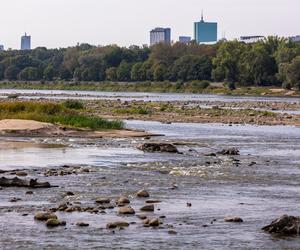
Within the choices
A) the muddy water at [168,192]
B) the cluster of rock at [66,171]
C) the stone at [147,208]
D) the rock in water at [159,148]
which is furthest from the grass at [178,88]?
the stone at [147,208]

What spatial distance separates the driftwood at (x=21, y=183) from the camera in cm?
2552

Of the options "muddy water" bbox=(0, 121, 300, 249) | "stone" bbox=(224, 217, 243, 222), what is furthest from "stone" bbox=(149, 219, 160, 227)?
"stone" bbox=(224, 217, 243, 222)

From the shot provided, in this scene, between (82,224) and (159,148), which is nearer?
(82,224)

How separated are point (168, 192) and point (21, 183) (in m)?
4.33

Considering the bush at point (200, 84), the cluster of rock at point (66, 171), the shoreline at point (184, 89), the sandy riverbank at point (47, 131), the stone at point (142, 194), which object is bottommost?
the shoreline at point (184, 89)

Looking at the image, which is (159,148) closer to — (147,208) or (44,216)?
(147,208)

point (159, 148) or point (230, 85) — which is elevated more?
point (159, 148)

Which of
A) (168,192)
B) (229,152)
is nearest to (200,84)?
(229,152)

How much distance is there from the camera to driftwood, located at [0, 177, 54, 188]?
83.7 feet

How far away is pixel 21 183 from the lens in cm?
2578

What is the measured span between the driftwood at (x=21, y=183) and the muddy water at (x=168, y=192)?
1.62 feet

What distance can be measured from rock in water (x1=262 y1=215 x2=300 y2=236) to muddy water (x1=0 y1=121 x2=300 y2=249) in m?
0.29

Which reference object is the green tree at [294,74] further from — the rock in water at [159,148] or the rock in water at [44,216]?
the rock in water at [44,216]

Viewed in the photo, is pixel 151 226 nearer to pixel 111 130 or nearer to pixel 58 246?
pixel 58 246
